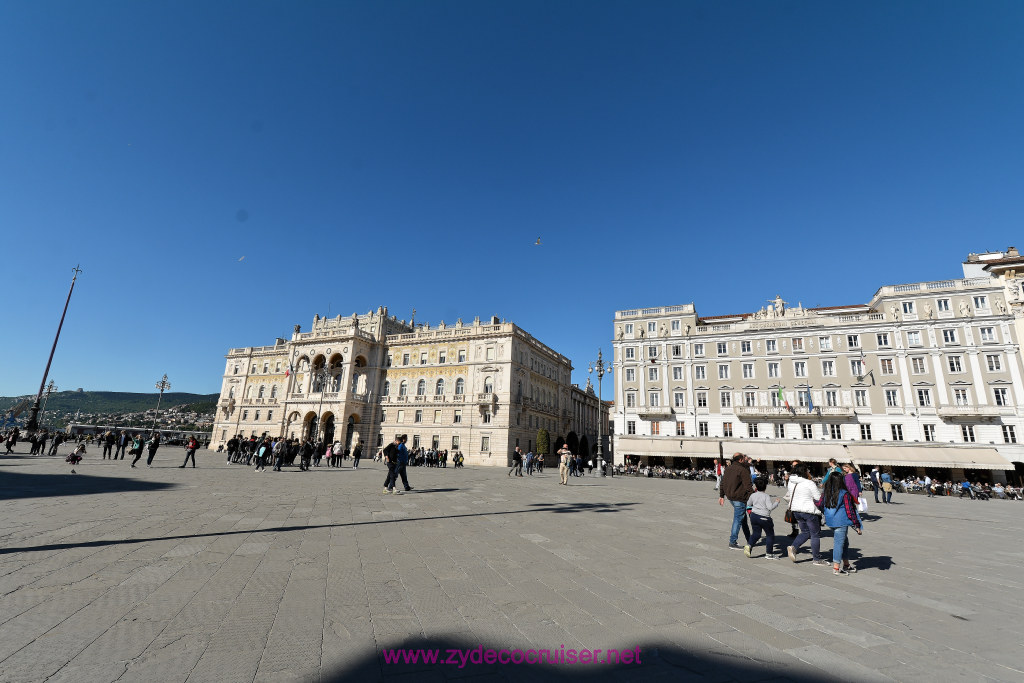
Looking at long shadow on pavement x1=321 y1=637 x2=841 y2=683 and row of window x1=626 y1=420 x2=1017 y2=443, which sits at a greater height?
row of window x1=626 y1=420 x2=1017 y2=443

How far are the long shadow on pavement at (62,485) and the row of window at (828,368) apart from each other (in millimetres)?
33767

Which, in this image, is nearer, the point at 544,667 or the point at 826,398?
the point at 544,667

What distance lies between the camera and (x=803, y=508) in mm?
6805

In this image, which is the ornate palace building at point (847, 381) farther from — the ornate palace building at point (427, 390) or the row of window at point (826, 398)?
the ornate palace building at point (427, 390)

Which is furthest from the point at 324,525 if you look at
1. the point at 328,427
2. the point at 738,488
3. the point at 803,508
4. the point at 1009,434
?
the point at 328,427

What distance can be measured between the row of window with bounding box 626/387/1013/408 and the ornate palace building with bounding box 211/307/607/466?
39.0ft

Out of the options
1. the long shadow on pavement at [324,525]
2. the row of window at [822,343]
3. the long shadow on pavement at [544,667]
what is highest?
the row of window at [822,343]

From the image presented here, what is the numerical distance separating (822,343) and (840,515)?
112ft

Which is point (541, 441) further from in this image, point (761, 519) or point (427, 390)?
point (761, 519)

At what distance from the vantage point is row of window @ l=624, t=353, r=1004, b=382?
31.0 meters

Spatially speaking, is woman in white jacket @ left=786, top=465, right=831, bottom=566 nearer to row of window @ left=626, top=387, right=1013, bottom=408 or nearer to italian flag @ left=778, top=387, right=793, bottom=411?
italian flag @ left=778, top=387, right=793, bottom=411

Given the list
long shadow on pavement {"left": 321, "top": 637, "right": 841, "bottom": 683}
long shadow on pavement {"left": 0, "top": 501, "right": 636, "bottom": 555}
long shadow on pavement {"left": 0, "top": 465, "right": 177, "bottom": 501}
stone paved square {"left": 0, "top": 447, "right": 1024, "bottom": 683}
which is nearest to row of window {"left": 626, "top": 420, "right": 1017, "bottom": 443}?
long shadow on pavement {"left": 0, "top": 501, "right": 636, "bottom": 555}

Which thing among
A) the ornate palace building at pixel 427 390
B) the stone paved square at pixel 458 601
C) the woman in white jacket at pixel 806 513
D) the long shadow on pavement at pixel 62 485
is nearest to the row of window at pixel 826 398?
the ornate palace building at pixel 427 390

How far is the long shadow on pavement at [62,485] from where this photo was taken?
11.0 metres
